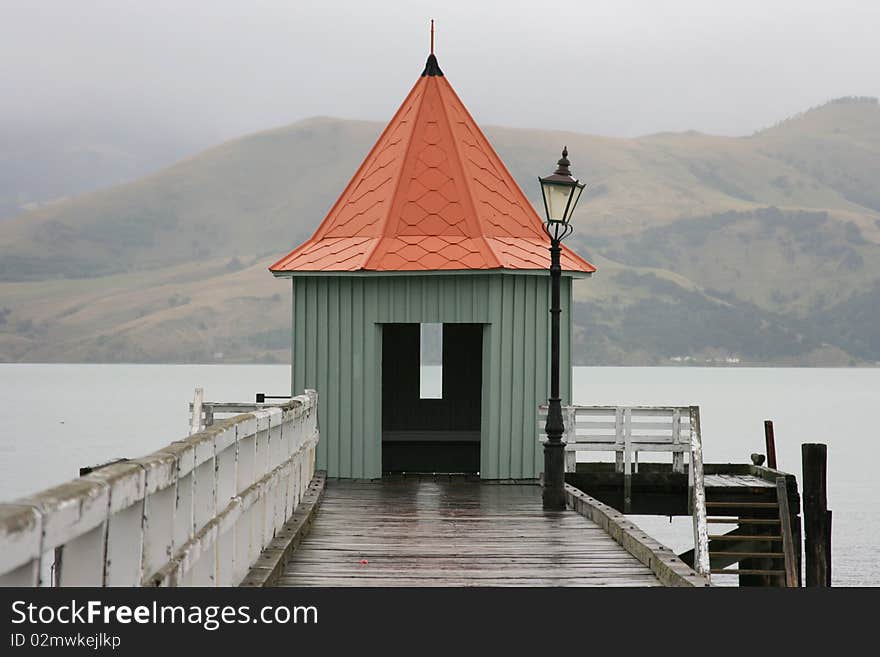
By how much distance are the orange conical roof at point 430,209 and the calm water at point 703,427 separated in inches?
823

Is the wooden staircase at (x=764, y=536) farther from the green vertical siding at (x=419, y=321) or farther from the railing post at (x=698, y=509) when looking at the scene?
the green vertical siding at (x=419, y=321)

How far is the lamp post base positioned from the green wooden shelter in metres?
3.45

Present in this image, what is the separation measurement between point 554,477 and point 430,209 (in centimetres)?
597

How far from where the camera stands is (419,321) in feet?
64.8

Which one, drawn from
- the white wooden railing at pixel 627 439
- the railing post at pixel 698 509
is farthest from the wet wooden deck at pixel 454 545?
the railing post at pixel 698 509

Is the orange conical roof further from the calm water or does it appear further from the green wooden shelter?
the calm water

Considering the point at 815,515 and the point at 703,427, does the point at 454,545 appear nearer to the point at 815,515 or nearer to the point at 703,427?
the point at 815,515

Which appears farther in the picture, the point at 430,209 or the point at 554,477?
the point at 430,209

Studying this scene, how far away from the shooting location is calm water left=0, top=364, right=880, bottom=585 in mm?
50812

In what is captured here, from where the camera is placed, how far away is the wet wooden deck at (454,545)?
1102 cm

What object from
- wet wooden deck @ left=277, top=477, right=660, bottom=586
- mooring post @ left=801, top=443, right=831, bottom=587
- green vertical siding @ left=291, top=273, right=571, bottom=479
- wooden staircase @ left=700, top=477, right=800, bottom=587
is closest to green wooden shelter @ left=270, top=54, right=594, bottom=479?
green vertical siding @ left=291, top=273, right=571, bottom=479

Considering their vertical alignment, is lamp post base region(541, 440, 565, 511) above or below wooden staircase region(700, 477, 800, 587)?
above

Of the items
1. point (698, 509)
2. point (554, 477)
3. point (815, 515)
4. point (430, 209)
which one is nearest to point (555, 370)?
point (554, 477)
